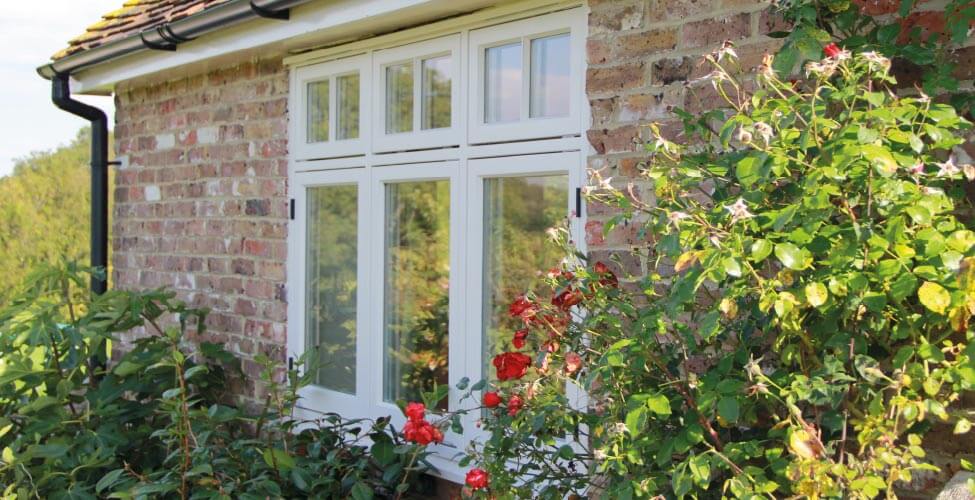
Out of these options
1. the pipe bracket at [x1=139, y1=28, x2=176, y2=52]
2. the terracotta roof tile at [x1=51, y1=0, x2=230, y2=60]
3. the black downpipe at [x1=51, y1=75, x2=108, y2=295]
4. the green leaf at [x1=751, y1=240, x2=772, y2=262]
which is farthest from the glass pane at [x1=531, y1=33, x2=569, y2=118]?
the black downpipe at [x1=51, y1=75, x2=108, y2=295]

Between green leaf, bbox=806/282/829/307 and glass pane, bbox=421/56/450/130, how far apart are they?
246cm

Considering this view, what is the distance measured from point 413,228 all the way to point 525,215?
805mm

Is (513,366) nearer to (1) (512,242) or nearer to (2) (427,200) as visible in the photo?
(1) (512,242)

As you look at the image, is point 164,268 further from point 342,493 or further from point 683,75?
point 683,75

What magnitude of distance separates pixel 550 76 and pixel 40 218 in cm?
1610

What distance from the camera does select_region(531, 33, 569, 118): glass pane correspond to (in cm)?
399

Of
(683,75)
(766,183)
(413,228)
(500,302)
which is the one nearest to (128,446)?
(413,228)

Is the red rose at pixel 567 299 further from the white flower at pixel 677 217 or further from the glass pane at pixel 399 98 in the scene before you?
the glass pane at pixel 399 98

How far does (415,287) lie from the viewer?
477 centimetres

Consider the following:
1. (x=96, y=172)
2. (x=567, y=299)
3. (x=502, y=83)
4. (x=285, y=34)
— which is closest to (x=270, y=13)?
(x=285, y=34)

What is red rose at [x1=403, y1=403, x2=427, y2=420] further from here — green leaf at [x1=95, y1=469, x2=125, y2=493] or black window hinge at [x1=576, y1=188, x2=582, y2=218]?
green leaf at [x1=95, y1=469, x2=125, y2=493]

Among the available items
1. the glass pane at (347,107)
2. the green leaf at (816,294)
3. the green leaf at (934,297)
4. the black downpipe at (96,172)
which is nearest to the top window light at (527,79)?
the glass pane at (347,107)

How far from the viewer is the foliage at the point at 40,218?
1755 centimetres

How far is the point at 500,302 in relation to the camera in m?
4.28
